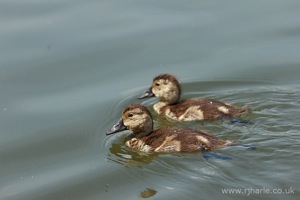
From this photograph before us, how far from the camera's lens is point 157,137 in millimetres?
6438

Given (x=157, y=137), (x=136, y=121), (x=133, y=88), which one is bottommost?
(x=157, y=137)

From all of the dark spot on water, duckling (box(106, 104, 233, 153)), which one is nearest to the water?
the dark spot on water

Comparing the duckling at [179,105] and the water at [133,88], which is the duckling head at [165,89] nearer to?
the duckling at [179,105]

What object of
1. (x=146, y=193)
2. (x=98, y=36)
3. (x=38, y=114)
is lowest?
(x=146, y=193)

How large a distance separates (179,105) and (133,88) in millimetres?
542

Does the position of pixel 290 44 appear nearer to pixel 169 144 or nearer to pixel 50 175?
pixel 169 144

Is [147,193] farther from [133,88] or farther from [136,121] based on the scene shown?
[133,88]

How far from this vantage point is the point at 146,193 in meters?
5.55

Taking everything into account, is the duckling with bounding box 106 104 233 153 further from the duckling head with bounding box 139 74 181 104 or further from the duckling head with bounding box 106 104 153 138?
the duckling head with bounding box 139 74 181 104

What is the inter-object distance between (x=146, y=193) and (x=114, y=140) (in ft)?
4.07

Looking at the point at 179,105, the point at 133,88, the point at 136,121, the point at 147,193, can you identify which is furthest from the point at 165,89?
the point at 147,193

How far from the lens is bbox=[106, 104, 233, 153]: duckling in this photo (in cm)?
617

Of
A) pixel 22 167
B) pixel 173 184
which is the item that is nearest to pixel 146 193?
pixel 173 184

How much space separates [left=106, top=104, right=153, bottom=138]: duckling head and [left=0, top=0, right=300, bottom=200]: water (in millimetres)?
169
